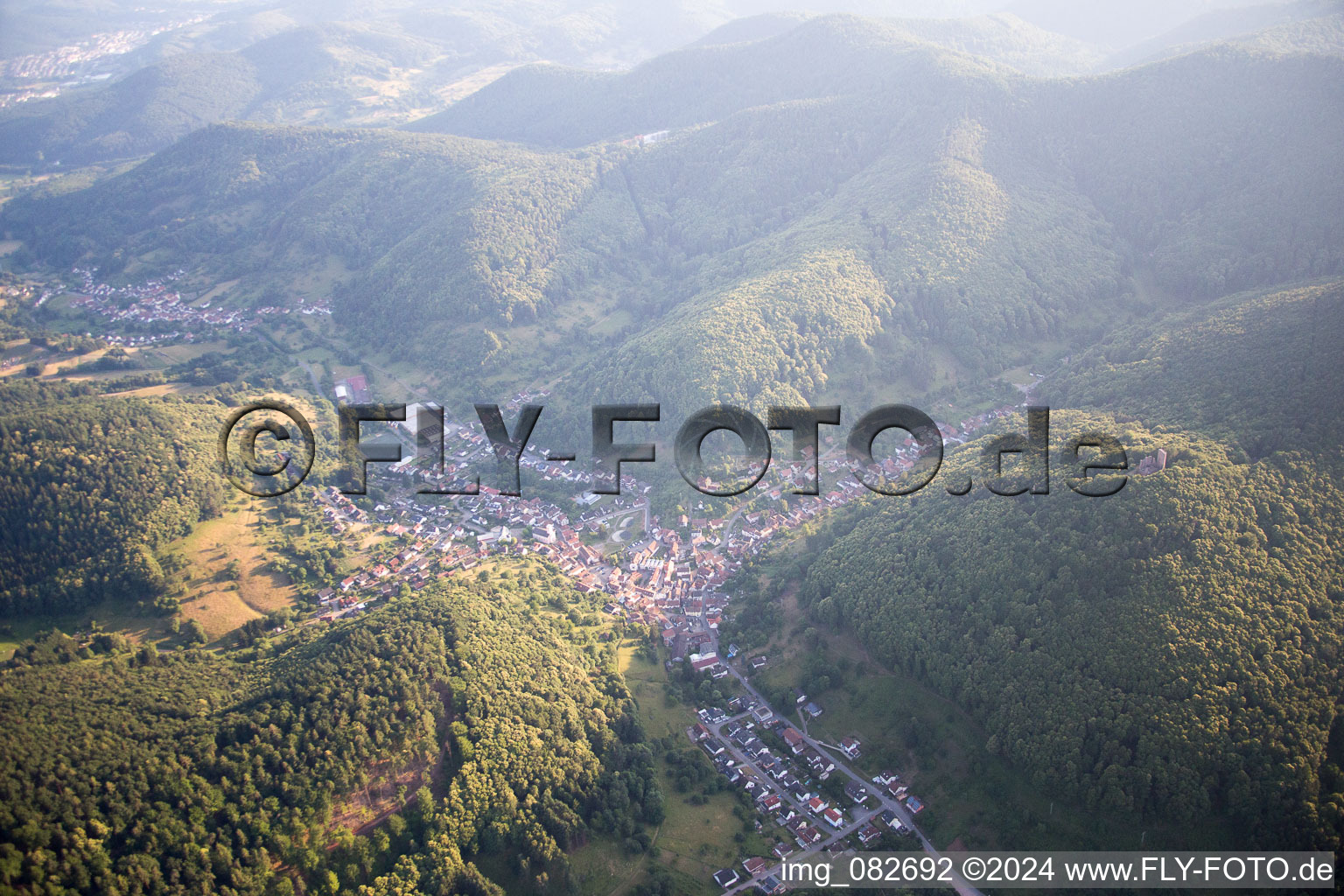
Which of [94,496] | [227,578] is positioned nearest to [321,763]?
[227,578]

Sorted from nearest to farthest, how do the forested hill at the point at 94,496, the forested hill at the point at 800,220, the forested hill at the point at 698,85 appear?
the forested hill at the point at 94,496 < the forested hill at the point at 800,220 < the forested hill at the point at 698,85

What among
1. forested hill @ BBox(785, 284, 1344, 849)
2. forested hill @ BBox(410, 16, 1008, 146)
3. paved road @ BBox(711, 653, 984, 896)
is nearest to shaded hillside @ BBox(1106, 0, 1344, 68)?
forested hill @ BBox(410, 16, 1008, 146)

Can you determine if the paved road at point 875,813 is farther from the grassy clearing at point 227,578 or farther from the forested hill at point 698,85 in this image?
the forested hill at point 698,85

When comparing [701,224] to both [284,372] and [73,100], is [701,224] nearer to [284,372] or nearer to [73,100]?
[284,372]

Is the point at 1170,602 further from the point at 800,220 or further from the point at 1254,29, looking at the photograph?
the point at 1254,29

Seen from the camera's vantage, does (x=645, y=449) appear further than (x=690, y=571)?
Yes

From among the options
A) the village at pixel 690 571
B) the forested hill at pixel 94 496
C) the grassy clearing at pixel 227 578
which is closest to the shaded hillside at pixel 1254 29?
the village at pixel 690 571

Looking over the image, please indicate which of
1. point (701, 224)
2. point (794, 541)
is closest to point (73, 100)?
point (701, 224)
